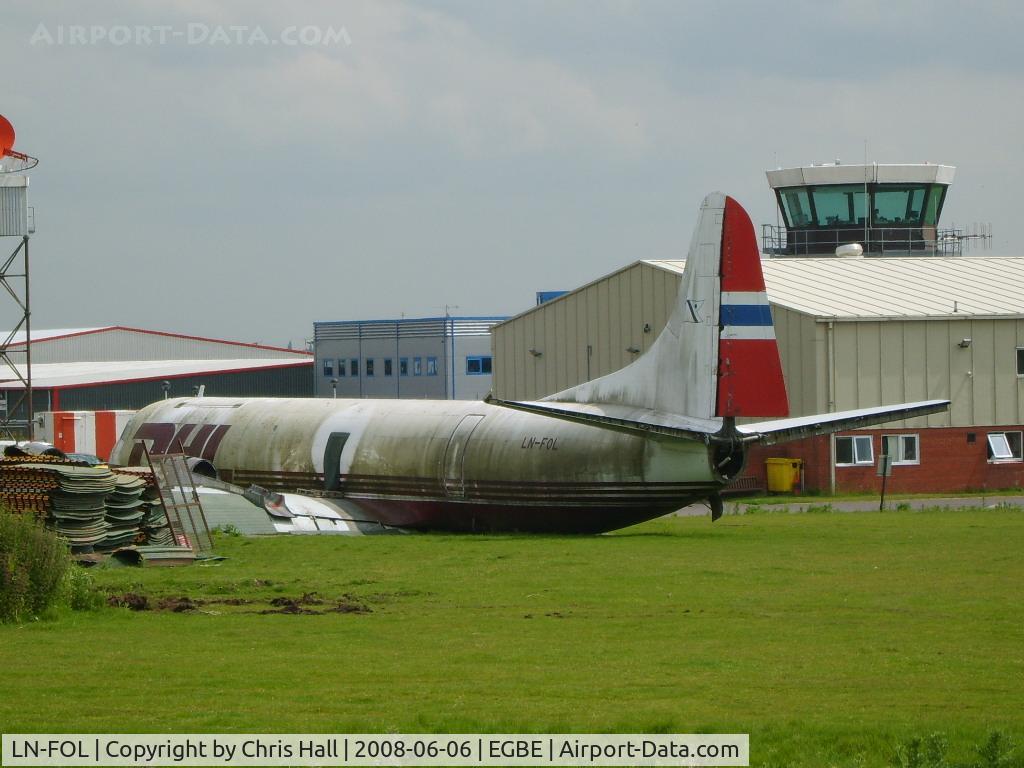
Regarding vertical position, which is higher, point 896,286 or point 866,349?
point 896,286

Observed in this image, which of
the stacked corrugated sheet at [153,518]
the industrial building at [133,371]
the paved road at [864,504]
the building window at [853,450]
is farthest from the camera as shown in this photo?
the industrial building at [133,371]

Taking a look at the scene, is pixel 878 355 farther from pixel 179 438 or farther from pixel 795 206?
pixel 179 438

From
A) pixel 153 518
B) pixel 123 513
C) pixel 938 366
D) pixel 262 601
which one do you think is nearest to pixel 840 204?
pixel 938 366

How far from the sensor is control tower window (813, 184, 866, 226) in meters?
63.6

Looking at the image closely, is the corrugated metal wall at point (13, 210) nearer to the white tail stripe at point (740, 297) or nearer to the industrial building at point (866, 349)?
the industrial building at point (866, 349)

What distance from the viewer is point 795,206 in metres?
65.1

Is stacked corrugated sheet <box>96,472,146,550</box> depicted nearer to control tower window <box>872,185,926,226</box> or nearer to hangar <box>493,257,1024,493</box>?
hangar <box>493,257,1024,493</box>

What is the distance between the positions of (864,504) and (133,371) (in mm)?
59536

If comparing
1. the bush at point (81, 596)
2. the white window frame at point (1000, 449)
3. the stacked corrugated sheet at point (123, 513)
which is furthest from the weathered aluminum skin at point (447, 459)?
the white window frame at point (1000, 449)

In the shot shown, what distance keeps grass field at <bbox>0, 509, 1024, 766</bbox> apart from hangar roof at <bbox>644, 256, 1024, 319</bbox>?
73.9 ft

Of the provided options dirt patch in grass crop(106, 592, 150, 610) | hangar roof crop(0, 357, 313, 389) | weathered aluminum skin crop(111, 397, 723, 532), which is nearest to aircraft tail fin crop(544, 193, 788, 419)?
weathered aluminum skin crop(111, 397, 723, 532)

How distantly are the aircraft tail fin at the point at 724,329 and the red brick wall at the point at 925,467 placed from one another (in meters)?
19.0

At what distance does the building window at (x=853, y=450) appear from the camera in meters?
44.8

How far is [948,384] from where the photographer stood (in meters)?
46.8
